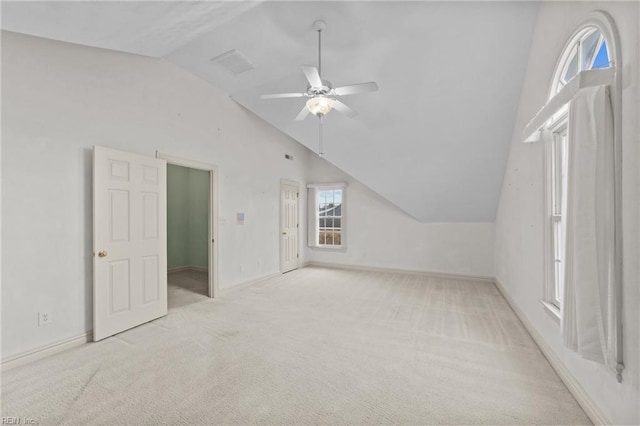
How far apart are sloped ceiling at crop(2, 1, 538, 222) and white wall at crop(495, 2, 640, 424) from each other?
0.34m

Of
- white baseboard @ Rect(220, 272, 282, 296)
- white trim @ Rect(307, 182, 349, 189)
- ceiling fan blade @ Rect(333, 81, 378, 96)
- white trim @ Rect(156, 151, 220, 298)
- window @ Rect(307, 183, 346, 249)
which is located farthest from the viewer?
window @ Rect(307, 183, 346, 249)

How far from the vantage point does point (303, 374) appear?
7.36ft

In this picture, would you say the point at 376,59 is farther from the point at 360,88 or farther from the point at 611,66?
the point at 611,66

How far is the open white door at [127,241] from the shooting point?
2.82 m

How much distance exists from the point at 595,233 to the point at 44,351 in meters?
4.26

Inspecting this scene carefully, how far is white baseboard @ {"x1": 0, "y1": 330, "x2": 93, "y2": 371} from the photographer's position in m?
2.31

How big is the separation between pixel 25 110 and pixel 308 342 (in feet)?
10.9

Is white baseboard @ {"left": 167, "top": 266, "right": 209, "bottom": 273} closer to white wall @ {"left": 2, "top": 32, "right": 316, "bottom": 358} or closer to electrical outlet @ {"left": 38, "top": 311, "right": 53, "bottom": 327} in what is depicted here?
white wall @ {"left": 2, "top": 32, "right": 316, "bottom": 358}

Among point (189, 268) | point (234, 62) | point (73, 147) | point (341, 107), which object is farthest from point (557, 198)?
point (189, 268)

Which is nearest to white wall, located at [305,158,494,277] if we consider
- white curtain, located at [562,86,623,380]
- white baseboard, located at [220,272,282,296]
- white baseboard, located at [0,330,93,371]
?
white baseboard, located at [220,272,282,296]

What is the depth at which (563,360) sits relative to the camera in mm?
2188

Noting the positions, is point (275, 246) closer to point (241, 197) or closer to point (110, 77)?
point (241, 197)

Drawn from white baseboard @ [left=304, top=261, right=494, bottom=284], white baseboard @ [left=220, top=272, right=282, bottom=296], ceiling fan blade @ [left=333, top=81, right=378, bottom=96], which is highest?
ceiling fan blade @ [left=333, top=81, right=378, bottom=96]

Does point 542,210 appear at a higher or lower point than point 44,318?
higher
